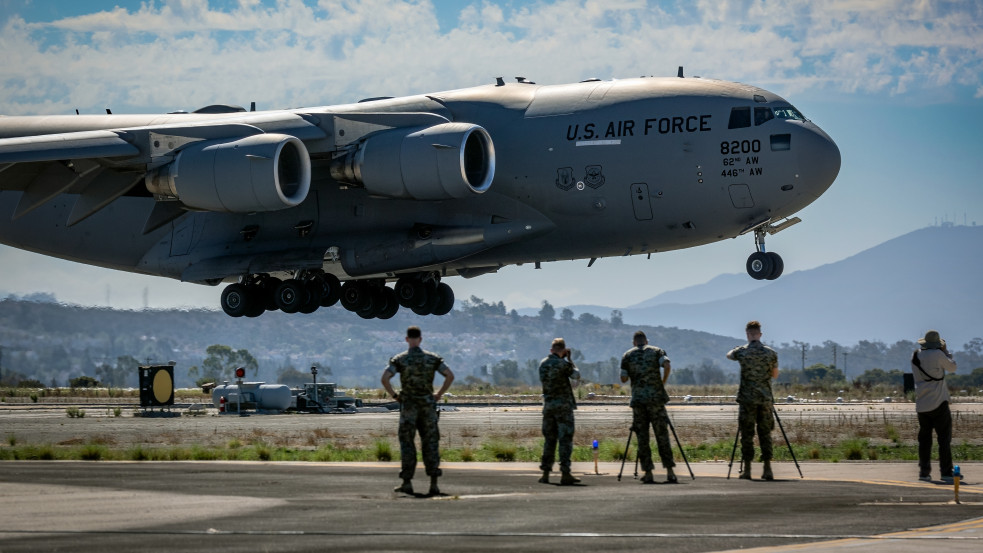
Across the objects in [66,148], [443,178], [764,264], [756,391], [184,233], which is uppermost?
[66,148]

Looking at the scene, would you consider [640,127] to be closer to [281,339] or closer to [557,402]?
[557,402]

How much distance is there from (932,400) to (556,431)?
449 centimetres

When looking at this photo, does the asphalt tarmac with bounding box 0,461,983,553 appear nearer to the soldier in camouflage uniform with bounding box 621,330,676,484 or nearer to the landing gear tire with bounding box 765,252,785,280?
the soldier in camouflage uniform with bounding box 621,330,676,484

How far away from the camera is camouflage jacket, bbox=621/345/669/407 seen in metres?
15.1

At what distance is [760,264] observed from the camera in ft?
90.6

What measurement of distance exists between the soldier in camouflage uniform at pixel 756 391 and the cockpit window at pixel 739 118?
11766 millimetres

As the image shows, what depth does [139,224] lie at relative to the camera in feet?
103

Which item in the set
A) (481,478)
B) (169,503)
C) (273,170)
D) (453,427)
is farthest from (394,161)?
(169,503)

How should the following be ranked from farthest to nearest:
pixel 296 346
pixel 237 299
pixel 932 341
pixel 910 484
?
pixel 296 346
pixel 237 299
pixel 932 341
pixel 910 484

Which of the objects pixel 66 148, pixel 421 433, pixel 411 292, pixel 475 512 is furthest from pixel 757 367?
pixel 411 292

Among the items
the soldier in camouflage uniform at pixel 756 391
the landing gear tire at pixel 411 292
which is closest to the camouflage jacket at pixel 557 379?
the soldier in camouflage uniform at pixel 756 391

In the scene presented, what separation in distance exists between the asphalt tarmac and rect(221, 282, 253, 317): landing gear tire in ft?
44.4

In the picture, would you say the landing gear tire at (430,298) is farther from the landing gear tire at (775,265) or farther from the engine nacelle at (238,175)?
the landing gear tire at (775,265)

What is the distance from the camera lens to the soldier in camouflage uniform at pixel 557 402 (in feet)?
48.3
